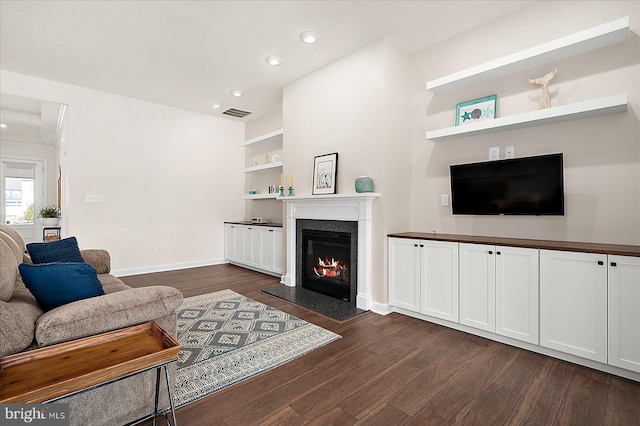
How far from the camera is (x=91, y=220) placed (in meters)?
4.72

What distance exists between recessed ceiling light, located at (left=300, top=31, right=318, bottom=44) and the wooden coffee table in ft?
9.81

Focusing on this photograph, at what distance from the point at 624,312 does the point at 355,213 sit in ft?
7.36

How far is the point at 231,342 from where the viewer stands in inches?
101

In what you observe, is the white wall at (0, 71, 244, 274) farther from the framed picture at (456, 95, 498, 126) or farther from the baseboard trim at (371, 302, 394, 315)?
the framed picture at (456, 95, 498, 126)

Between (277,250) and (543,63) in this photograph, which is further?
(277,250)

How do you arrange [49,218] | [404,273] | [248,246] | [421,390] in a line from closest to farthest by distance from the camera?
1. [421,390]
2. [404,273]
3. [248,246]
4. [49,218]

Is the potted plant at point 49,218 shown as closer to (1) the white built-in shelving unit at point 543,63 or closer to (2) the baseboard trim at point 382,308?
(2) the baseboard trim at point 382,308

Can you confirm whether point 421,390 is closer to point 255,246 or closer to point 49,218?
point 255,246

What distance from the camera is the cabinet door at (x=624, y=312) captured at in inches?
77.6

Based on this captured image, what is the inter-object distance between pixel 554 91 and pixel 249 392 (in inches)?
129

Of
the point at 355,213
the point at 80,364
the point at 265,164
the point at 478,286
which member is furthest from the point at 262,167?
the point at 80,364

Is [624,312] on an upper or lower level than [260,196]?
lower

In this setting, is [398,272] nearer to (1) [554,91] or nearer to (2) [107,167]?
(1) [554,91]

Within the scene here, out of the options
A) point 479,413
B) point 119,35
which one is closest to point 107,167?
point 119,35
